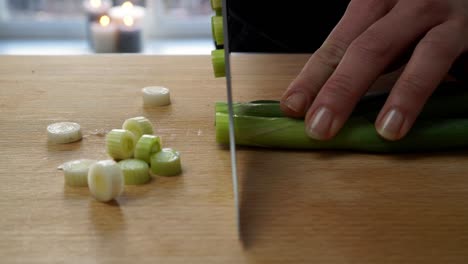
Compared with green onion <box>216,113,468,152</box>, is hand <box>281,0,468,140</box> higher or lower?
higher

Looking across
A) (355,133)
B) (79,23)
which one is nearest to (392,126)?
(355,133)

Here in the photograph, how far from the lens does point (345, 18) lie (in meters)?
1.37

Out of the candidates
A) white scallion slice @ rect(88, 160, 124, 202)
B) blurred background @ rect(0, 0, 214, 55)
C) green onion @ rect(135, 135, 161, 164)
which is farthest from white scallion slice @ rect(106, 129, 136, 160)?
blurred background @ rect(0, 0, 214, 55)

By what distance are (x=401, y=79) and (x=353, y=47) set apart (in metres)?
0.11

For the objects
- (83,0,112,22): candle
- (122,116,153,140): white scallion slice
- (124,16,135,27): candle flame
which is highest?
(122,116,153,140): white scallion slice

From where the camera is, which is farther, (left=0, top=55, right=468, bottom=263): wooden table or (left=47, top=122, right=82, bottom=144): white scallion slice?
(left=47, top=122, right=82, bottom=144): white scallion slice

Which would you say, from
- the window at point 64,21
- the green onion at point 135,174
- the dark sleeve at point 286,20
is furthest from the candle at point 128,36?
the green onion at point 135,174

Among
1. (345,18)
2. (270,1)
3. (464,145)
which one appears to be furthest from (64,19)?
(464,145)

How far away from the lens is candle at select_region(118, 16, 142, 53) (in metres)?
3.12

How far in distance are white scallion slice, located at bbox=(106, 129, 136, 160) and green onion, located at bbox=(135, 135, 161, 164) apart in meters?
0.02

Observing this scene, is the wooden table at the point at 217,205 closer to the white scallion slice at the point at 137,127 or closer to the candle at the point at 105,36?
the white scallion slice at the point at 137,127

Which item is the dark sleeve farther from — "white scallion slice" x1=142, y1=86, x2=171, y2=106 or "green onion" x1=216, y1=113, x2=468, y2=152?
"green onion" x1=216, y1=113, x2=468, y2=152

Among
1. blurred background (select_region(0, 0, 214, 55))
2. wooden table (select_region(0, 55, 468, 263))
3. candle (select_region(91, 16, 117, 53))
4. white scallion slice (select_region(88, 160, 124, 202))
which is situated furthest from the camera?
blurred background (select_region(0, 0, 214, 55))

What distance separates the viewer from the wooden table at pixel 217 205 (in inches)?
35.9
